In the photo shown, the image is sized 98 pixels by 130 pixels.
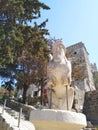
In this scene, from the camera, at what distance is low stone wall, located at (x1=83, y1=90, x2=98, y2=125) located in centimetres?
3628

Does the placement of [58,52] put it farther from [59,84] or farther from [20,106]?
[20,106]

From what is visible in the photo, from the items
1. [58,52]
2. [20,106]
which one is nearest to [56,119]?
[58,52]

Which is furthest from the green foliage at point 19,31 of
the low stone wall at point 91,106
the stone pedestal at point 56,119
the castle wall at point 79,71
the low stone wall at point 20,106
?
the low stone wall at point 91,106

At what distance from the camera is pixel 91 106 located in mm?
37375

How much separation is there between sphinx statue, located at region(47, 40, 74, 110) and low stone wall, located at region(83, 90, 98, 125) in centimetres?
3062

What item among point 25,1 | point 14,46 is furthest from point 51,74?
point 25,1

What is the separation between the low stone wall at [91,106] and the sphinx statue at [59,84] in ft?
100

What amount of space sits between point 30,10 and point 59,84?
13308mm

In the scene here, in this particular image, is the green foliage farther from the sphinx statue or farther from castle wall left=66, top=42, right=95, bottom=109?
the sphinx statue

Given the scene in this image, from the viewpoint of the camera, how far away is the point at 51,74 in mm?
5543

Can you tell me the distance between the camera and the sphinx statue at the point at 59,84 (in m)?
5.54

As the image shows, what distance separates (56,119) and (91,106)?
3330 centimetres

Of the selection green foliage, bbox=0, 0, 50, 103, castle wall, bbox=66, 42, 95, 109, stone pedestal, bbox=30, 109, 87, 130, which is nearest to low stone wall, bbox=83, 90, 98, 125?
castle wall, bbox=66, 42, 95, 109

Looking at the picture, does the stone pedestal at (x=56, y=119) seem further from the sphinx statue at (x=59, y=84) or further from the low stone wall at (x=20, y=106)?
the low stone wall at (x=20, y=106)
